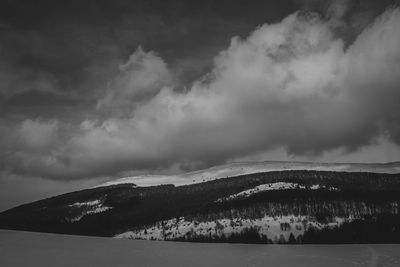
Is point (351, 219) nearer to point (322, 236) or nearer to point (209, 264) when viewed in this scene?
point (322, 236)

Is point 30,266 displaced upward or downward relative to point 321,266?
upward

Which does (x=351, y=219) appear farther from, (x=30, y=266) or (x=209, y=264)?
(x=30, y=266)

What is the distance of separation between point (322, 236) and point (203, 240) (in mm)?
54382

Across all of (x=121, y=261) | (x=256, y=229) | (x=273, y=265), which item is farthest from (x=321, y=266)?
(x=256, y=229)

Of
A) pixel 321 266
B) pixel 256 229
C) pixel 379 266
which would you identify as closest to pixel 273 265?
pixel 321 266

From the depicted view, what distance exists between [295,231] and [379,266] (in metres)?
110

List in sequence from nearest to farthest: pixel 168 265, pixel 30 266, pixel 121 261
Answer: pixel 30 266, pixel 168 265, pixel 121 261

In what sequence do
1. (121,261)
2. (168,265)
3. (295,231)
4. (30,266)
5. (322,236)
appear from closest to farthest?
(30,266), (168,265), (121,261), (322,236), (295,231)

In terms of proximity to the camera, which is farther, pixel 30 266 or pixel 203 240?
pixel 203 240

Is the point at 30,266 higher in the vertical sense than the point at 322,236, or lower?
higher

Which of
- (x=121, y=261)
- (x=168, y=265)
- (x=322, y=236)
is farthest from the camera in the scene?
(x=322, y=236)

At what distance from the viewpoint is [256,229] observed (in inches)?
7623

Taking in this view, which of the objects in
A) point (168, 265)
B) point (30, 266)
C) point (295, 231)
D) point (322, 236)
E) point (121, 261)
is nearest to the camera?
point (30, 266)

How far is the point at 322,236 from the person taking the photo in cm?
17575
